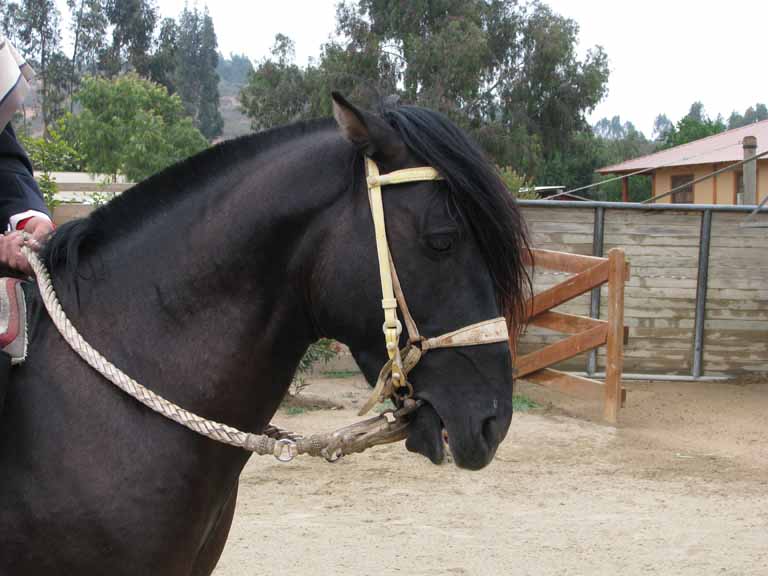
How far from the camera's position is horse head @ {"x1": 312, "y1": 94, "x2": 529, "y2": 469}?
1.84m

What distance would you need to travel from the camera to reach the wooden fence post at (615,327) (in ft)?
25.4

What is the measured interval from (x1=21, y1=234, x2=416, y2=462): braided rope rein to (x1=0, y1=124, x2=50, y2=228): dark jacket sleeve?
0.31 m

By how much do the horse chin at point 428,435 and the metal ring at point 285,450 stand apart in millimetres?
295

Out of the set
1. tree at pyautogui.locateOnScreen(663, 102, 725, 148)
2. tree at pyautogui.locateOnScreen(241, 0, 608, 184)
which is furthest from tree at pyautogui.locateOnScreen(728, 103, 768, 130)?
tree at pyautogui.locateOnScreen(241, 0, 608, 184)

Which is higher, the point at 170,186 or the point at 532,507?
the point at 170,186

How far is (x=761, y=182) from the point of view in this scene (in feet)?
69.9

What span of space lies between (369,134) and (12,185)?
1.12 m

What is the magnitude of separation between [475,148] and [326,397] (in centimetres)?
715

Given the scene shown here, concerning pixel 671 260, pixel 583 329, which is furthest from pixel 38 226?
pixel 671 260

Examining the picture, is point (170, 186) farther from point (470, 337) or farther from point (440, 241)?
point (470, 337)

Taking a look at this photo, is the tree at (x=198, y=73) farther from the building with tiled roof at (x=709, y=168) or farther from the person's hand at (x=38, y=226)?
the person's hand at (x=38, y=226)

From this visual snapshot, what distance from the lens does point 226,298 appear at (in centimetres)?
197

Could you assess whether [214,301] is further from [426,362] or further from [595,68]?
[595,68]

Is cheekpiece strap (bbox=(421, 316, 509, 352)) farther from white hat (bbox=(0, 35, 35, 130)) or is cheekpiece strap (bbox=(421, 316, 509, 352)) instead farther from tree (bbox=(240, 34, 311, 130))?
tree (bbox=(240, 34, 311, 130))
